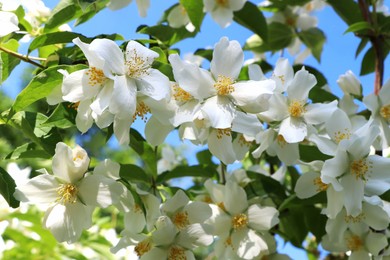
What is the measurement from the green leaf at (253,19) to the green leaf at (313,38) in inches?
17.1

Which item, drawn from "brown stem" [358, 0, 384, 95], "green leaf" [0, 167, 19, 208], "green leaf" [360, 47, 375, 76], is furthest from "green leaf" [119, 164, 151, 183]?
"green leaf" [360, 47, 375, 76]

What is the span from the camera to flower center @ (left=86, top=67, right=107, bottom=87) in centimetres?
99

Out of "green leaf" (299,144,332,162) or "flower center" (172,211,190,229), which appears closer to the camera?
"flower center" (172,211,190,229)

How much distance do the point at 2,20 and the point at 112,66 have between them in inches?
9.9

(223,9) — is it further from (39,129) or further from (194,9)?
(39,129)

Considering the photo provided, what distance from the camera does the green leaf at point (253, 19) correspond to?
173cm

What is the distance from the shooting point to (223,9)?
1.70 m

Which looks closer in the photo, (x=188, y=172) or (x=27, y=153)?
(x=27, y=153)

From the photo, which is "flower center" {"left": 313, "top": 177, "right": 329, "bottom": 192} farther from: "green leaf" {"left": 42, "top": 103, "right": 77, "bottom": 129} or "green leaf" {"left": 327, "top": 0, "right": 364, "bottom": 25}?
"green leaf" {"left": 327, "top": 0, "right": 364, "bottom": 25}

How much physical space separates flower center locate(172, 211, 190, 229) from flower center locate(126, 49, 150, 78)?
1.20ft

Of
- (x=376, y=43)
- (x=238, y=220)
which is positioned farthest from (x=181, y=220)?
(x=376, y=43)

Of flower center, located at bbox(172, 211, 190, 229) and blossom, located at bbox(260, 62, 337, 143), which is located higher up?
blossom, located at bbox(260, 62, 337, 143)

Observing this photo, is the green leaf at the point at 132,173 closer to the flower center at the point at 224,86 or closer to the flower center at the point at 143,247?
the flower center at the point at 143,247

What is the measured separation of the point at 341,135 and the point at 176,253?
A: 450mm
